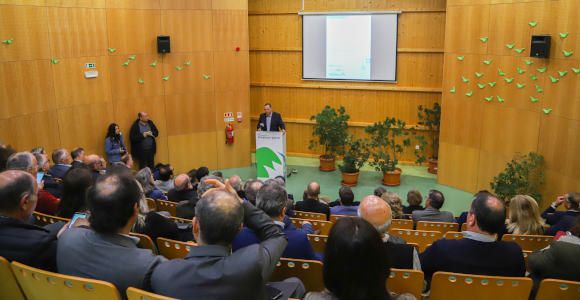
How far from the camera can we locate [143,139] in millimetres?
9102

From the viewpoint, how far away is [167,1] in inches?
365

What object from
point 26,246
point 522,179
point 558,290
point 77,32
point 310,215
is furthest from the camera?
point 77,32

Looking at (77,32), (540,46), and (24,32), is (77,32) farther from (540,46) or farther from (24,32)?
(540,46)

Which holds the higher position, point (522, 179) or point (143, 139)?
point (143, 139)

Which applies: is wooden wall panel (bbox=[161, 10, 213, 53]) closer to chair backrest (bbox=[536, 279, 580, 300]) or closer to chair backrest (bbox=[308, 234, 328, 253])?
chair backrest (bbox=[308, 234, 328, 253])

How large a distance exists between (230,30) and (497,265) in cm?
819

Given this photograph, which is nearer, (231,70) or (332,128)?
(332,128)

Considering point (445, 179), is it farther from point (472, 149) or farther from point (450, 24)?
point (450, 24)

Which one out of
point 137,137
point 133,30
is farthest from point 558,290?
point 133,30

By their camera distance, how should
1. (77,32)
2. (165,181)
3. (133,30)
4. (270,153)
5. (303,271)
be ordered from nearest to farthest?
(303,271)
(165,181)
(77,32)
(270,153)
(133,30)

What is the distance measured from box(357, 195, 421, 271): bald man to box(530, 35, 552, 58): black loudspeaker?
5.32 metres

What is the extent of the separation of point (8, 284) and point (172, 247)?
106cm

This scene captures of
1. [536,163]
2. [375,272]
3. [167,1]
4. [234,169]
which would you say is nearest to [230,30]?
[167,1]

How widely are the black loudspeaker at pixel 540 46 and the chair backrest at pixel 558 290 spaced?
5.24 metres
